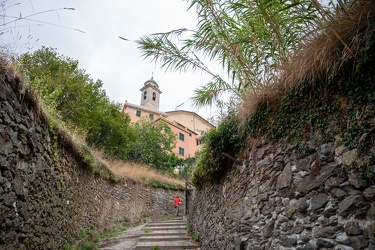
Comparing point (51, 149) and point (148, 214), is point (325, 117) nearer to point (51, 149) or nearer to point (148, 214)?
point (51, 149)

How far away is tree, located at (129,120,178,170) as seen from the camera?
1883 centimetres

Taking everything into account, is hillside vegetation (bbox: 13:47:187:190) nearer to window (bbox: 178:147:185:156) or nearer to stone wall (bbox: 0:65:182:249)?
stone wall (bbox: 0:65:182:249)

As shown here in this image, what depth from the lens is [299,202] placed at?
2535mm

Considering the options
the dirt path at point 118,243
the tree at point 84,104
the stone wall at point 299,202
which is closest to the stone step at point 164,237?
the dirt path at point 118,243

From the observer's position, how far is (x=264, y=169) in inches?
129

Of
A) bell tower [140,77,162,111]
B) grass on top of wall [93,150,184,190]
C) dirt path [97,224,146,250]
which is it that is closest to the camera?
dirt path [97,224,146,250]

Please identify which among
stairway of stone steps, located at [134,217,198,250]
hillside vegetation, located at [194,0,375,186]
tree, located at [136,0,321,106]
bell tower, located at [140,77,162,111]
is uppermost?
bell tower, located at [140,77,162,111]

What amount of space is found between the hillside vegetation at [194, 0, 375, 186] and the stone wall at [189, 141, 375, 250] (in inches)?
5.6

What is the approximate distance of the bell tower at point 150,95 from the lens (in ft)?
133

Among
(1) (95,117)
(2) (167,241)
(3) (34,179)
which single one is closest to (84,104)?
(1) (95,117)

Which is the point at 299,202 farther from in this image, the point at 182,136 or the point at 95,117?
the point at 182,136

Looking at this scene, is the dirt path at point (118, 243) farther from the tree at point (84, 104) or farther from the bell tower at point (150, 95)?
the bell tower at point (150, 95)

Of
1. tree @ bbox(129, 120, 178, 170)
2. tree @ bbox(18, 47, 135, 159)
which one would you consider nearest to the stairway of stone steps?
tree @ bbox(18, 47, 135, 159)

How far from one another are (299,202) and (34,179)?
3.81m
